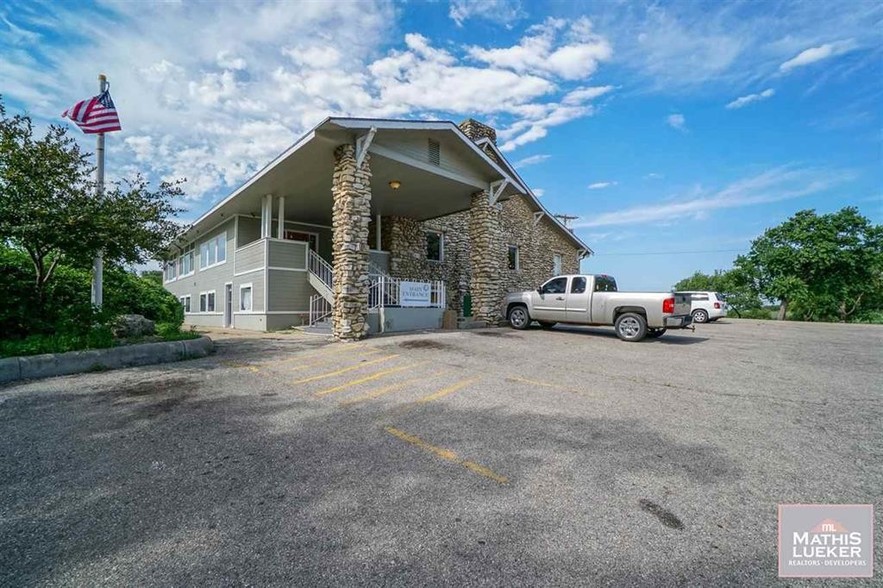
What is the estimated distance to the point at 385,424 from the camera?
439 centimetres

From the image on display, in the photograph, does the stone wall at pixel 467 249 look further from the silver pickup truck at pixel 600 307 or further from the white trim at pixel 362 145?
the white trim at pixel 362 145

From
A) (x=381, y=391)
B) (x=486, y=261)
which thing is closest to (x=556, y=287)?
(x=486, y=261)

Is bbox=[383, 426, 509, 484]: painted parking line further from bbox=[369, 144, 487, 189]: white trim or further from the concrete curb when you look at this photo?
bbox=[369, 144, 487, 189]: white trim

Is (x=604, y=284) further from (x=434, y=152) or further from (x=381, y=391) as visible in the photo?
(x=381, y=391)

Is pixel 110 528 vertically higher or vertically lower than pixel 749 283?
lower

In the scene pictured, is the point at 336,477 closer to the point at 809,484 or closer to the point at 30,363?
the point at 809,484

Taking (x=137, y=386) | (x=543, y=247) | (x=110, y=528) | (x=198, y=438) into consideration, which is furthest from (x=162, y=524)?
(x=543, y=247)

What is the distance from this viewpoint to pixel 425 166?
43.1 feet

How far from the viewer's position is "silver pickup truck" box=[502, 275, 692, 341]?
10656mm

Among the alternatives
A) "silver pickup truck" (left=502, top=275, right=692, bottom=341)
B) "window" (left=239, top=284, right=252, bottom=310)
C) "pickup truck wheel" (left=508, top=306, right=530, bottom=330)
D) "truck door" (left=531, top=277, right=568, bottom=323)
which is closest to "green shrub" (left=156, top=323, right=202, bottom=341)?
"window" (left=239, top=284, right=252, bottom=310)

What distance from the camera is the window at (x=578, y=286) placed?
12055 mm

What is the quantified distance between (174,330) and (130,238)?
2324mm

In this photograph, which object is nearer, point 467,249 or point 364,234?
point 364,234

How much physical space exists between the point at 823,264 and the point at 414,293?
3179cm
